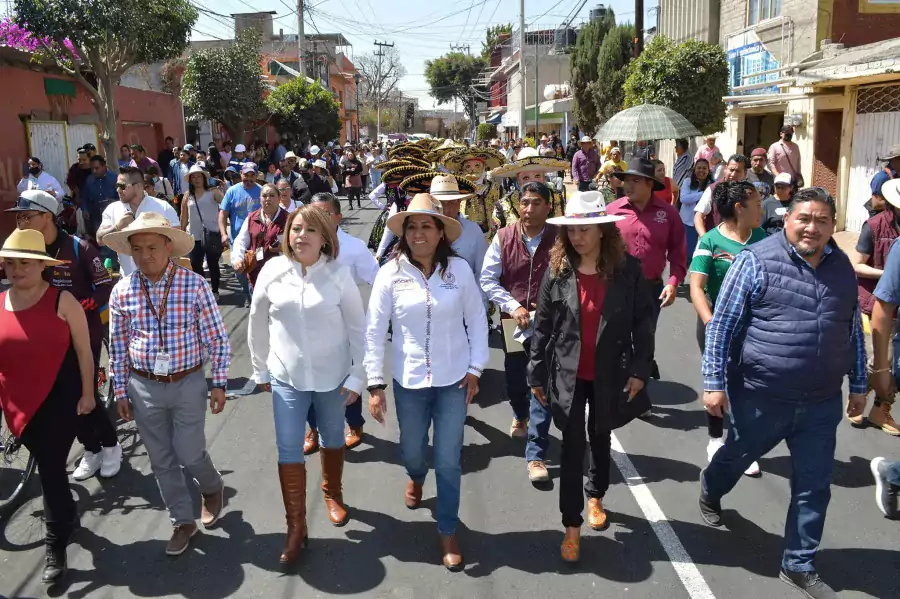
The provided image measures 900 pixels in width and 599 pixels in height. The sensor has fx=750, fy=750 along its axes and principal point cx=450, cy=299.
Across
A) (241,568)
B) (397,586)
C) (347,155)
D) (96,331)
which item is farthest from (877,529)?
(347,155)

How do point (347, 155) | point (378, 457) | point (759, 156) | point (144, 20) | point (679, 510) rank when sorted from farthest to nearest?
point (347, 155) → point (144, 20) → point (759, 156) → point (378, 457) → point (679, 510)

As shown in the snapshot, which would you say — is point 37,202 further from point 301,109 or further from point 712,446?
point 301,109

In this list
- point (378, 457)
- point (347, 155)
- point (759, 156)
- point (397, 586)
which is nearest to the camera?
point (397, 586)

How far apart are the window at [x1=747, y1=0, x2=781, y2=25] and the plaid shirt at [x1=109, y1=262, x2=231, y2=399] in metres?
17.4

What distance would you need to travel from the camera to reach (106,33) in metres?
13.1

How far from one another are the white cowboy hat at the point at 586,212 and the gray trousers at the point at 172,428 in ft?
7.12

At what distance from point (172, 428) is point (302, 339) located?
928mm

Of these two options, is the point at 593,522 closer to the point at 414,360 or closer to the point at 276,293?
the point at 414,360

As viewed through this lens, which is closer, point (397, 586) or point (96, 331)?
point (397, 586)

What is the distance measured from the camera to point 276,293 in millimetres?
3980

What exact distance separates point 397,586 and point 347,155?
20918 millimetres

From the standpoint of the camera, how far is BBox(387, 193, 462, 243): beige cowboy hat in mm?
4016

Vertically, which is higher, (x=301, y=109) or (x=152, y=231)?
(x=301, y=109)

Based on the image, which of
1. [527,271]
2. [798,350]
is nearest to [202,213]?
[527,271]
